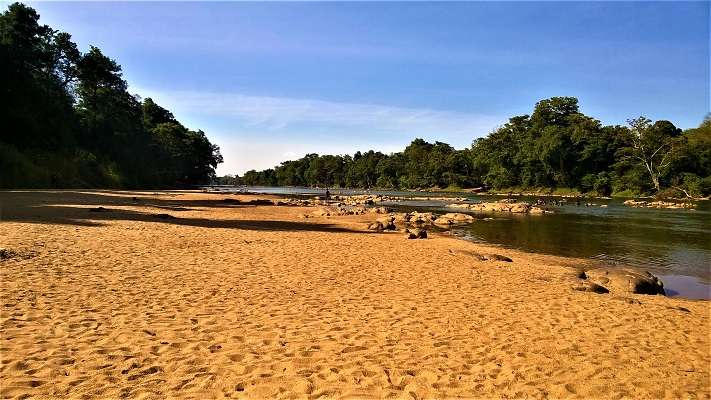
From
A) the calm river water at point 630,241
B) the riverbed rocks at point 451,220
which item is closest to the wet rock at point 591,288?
the calm river water at point 630,241

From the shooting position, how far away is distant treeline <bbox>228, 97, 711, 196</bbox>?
82.0 metres

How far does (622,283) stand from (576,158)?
98.9 m

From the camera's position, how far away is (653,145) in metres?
87.2

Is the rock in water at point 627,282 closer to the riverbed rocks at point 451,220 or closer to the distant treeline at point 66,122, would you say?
the riverbed rocks at point 451,220

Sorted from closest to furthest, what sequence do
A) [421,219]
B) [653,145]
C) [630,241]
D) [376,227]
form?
1. [630,241]
2. [376,227]
3. [421,219]
4. [653,145]

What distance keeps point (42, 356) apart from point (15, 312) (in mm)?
2368

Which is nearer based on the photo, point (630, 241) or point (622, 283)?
point (622, 283)

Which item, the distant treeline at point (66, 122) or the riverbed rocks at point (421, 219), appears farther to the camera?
the distant treeline at point (66, 122)

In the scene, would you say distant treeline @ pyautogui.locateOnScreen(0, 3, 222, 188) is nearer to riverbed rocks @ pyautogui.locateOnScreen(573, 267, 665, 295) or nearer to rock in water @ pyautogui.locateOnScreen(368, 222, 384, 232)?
rock in water @ pyautogui.locateOnScreen(368, 222, 384, 232)

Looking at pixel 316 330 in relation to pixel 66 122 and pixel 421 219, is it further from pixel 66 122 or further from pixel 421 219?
pixel 66 122

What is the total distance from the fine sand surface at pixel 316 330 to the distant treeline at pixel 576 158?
287 feet

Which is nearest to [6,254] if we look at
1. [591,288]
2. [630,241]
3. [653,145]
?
[591,288]

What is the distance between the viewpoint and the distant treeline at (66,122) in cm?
5394

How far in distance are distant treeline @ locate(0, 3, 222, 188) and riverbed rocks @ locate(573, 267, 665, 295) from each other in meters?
57.2
